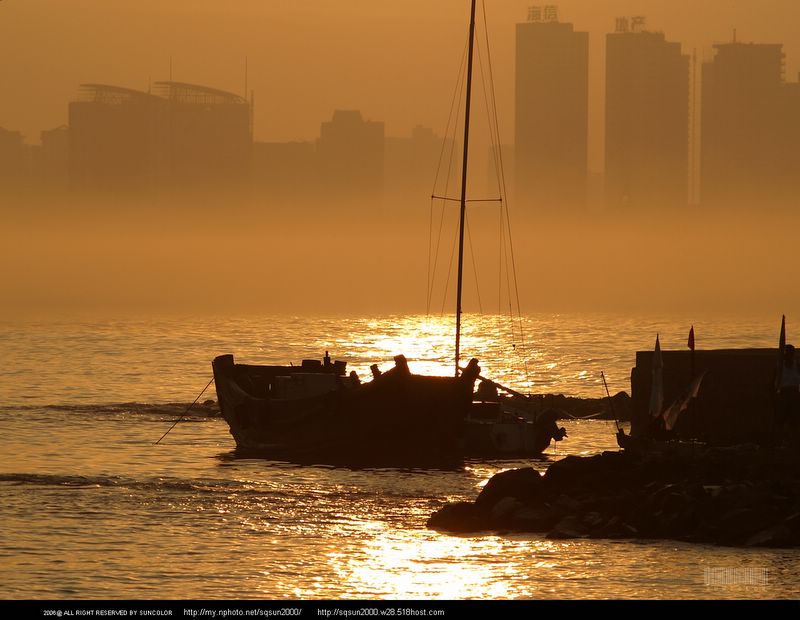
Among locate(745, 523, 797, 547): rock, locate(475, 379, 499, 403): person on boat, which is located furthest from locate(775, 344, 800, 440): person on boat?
locate(475, 379, 499, 403): person on boat

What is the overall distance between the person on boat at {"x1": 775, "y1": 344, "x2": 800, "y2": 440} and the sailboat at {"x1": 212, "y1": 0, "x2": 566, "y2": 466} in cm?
1307

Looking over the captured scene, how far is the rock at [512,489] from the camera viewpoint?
32594mm

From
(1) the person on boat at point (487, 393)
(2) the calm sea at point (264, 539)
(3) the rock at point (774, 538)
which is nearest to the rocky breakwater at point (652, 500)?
(3) the rock at point (774, 538)

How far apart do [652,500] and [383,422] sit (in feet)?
55.7

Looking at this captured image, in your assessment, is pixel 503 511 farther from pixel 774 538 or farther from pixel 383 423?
pixel 383 423

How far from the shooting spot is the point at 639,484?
33.1 metres

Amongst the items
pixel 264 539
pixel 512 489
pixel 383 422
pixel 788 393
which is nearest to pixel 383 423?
pixel 383 422

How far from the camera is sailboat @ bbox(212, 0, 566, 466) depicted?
1831 inches

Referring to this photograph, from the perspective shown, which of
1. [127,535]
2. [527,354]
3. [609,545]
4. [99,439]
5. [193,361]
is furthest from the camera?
[527,354]

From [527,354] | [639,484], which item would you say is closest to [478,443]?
[639,484]

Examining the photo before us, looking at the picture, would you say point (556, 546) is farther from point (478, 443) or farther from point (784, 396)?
point (478, 443)

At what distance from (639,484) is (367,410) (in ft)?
49.7

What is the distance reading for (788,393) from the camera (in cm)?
3391

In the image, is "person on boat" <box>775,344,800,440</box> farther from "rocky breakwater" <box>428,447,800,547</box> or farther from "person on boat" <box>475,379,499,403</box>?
"person on boat" <box>475,379,499,403</box>
